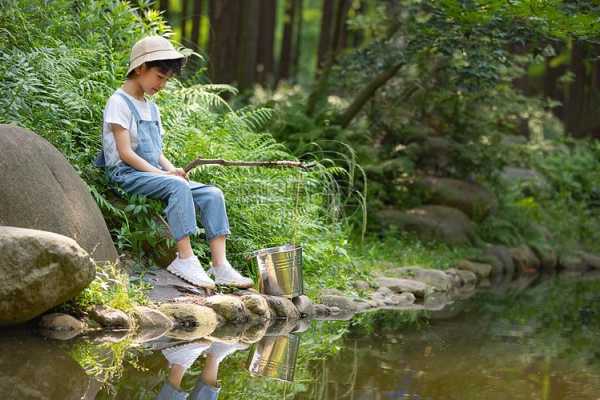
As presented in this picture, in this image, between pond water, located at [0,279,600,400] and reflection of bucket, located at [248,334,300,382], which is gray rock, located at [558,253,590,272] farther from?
reflection of bucket, located at [248,334,300,382]

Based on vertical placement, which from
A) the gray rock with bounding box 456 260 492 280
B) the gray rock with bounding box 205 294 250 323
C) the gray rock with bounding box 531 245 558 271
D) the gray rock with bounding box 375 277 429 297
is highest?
the gray rock with bounding box 205 294 250 323

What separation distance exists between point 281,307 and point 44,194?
2.04 meters

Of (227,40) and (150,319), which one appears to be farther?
(227,40)

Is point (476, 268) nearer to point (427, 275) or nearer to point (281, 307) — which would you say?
point (427, 275)

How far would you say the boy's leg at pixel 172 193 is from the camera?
7.15m

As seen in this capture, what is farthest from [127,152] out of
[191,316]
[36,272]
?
[36,272]

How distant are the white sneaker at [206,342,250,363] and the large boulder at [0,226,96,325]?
2.91 feet

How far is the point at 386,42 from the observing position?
13398 millimetres

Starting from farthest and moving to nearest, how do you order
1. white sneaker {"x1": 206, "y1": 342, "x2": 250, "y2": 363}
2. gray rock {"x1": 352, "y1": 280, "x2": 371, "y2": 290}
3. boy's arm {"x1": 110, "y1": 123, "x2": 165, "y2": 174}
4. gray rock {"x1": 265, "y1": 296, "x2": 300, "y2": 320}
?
gray rock {"x1": 352, "y1": 280, "x2": 371, "y2": 290}
gray rock {"x1": 265, "y1": 296, "x2": 300, "y2": 320}
boy's arm {"x1": 110, "y1": 123, "x2": 165, "y2": 174}
white sneaker {"x1": 206, "y1": 342, "x2": 250, "y2": 363}

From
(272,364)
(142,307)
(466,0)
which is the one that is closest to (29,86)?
(142,307)

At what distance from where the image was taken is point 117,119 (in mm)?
7227

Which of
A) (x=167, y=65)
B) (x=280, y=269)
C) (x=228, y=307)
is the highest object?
(x=167, y=65)

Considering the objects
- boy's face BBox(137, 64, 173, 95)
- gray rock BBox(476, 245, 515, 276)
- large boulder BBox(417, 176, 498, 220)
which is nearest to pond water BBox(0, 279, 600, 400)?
boy's face BBox(137, 64, 173, 95)

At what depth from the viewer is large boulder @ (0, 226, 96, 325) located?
5660 mm
